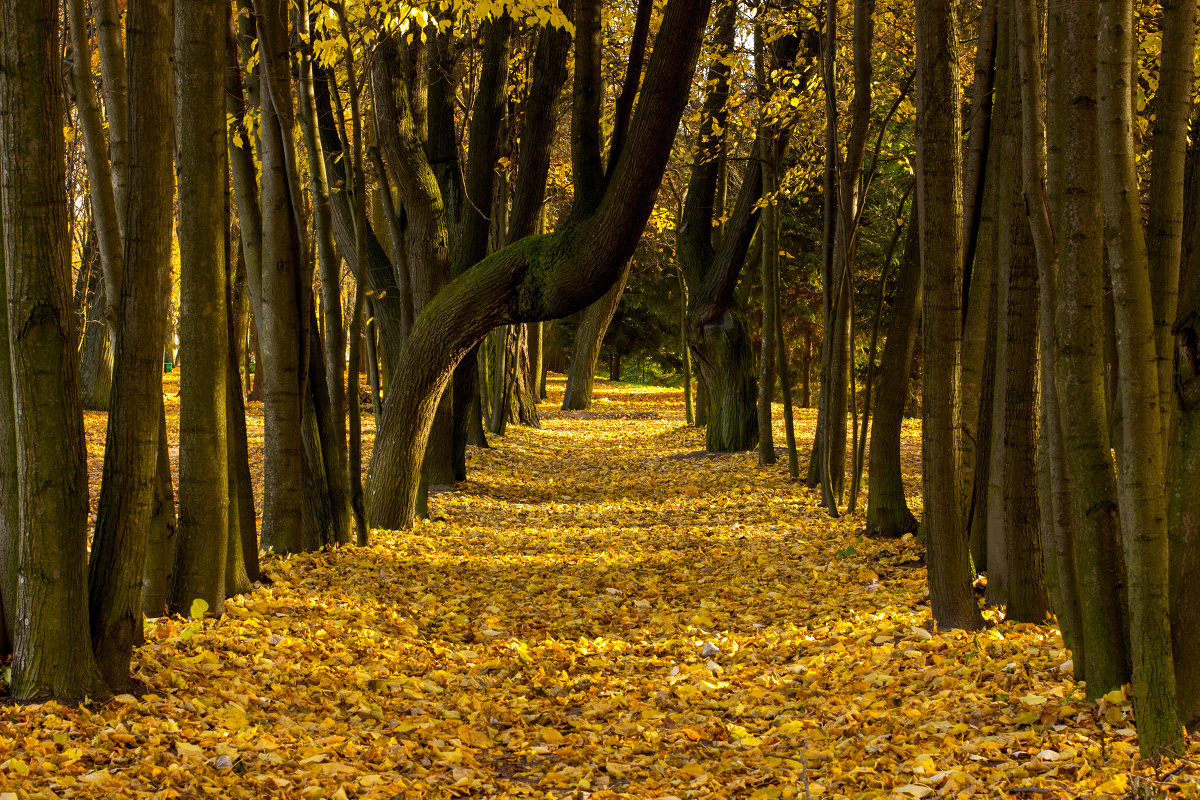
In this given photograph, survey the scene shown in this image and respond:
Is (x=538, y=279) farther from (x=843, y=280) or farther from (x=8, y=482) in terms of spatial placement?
(x=8, y=482)

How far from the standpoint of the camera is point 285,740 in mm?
3615

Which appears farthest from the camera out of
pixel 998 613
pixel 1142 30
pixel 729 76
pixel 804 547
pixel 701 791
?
pixel 729 76

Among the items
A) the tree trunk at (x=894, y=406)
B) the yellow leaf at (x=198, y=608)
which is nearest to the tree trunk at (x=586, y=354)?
the tree trunk at (x=894, y=406)

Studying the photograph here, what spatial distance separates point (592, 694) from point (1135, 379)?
9.25 ft

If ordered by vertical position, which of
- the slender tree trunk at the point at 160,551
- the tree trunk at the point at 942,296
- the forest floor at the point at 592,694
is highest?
the tree trunk at the point at 942,296

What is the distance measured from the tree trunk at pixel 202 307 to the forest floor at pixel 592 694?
14.2 inches

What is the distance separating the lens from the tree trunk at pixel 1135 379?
2.96 meters

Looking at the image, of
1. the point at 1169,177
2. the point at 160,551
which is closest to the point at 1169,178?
the point at 1169,177

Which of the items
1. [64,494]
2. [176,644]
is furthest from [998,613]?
[64,494]

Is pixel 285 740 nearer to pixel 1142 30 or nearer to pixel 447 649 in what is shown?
pixel 447 649

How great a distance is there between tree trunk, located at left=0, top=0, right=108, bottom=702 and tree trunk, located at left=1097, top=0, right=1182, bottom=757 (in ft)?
12.0

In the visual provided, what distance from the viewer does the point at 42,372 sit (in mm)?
3352

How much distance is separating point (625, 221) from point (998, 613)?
3.75 m

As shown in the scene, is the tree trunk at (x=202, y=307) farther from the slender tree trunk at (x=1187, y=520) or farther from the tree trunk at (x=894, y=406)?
the tree trunk at (x=894, y=406)
